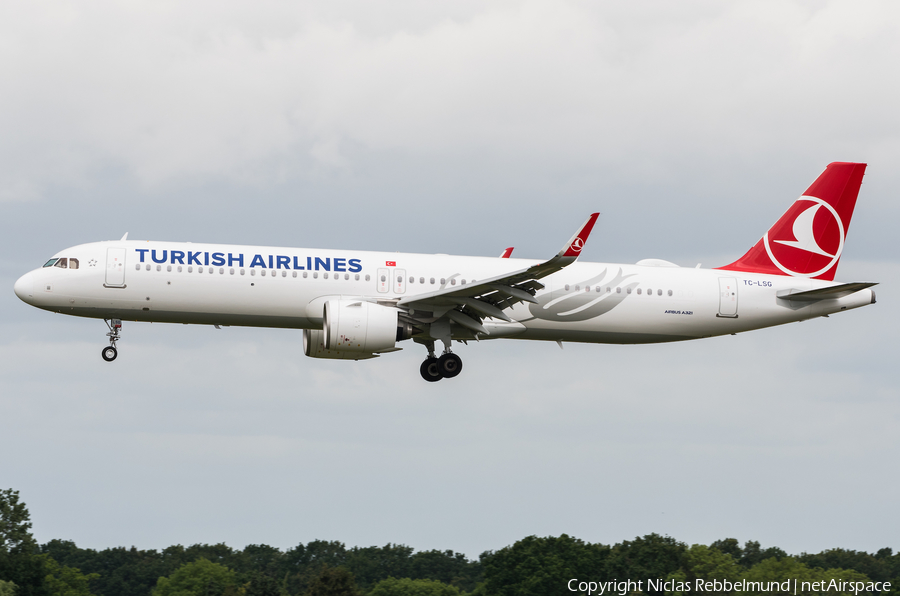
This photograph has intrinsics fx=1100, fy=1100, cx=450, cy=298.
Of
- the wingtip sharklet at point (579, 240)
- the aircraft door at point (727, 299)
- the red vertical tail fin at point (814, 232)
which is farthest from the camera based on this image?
the red vertical tail fin at point (814, 232)

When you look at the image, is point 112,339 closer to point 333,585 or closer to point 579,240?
point 579,240

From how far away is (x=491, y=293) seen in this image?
3916 cm

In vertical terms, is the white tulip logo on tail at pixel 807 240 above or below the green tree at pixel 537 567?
above

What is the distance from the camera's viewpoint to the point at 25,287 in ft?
128

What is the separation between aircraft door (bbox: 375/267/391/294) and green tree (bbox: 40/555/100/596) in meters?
70.8

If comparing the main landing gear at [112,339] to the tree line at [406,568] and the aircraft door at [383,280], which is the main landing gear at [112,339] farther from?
the tree line at [406,568]

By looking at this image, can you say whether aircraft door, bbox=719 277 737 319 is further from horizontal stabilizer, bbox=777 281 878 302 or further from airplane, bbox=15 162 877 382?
horizontal stabilizer, bbox=777 281 878 302

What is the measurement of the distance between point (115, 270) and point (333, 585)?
55.9m

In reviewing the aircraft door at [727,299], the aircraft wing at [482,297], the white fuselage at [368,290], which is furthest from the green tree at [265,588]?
the aircraft door at [727,299]

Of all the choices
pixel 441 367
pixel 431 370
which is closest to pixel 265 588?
pixel 431 370

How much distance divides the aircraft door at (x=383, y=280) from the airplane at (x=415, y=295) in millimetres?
37

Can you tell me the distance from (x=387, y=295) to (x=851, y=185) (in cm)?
2152

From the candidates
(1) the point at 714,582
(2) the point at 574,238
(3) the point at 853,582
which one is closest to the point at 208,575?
(1) the point at 714,582

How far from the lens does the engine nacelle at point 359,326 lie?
38.3 metres
